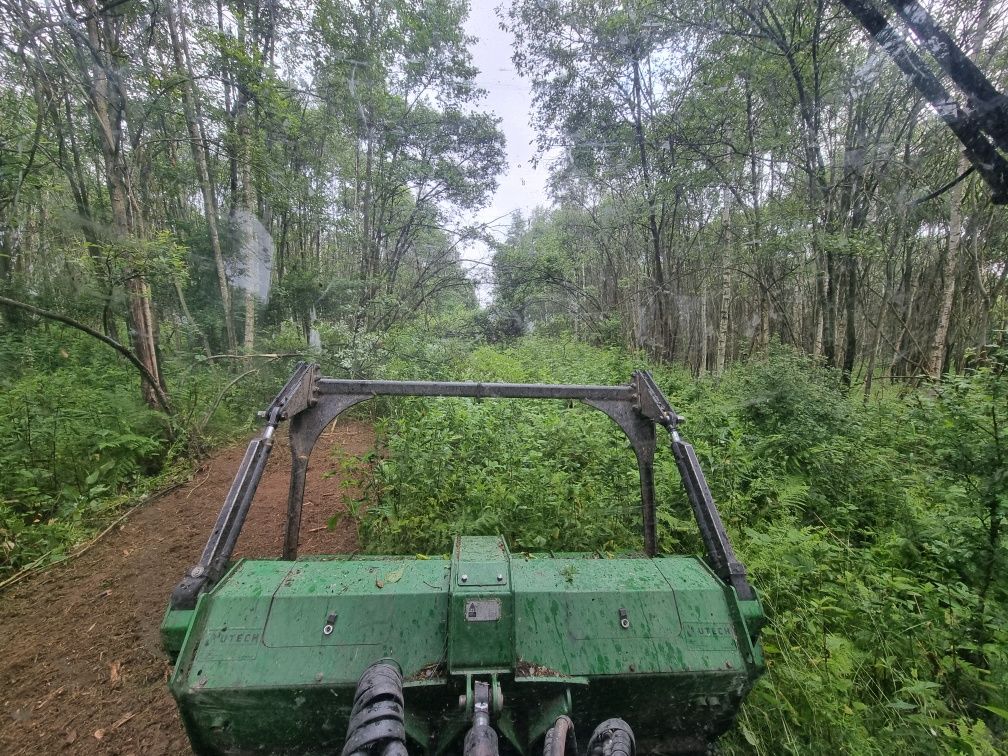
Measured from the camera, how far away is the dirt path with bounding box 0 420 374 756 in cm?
254

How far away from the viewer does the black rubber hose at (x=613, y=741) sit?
4.37ft

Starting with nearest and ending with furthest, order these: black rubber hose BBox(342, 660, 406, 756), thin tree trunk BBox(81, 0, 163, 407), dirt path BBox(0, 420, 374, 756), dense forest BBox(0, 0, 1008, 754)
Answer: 1. black rubber hose BBox(342, 660, 406, 756)
2. dirt path BBox(0, 420, 374, 756)
3. dense forest BBox(0, 0, 1008, 754)
4. thin tree trunk BBox(81, 0, 163, 407)

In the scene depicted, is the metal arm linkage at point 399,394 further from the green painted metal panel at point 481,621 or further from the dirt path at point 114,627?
the dirt path at point 114,627

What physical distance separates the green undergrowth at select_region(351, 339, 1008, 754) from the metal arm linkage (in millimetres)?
950

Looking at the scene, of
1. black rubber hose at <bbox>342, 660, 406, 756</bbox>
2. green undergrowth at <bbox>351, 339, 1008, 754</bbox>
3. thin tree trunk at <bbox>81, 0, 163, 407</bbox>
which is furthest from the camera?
thin tree trunk at <bbox>81, 0, 163, 407</bbox>

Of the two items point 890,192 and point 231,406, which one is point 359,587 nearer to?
point 231,406

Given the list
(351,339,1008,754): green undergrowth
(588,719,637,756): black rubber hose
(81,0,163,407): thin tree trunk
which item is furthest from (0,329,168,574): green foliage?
(588,719,637,756): black rubber hose

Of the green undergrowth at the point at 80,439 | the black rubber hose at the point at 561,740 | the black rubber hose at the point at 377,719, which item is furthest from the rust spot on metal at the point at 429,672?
the green undergrowth at the point at 80,439

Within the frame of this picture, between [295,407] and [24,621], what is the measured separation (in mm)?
3207

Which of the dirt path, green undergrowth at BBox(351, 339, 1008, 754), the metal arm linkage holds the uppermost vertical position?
the metal arm linkage

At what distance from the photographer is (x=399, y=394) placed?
248 centimetres

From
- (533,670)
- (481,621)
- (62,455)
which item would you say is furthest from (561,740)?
(62,455)

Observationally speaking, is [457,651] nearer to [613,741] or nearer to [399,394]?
[613,741]

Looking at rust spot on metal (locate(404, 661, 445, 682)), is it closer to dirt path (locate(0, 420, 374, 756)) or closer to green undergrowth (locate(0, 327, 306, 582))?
dirt path (locate(0, 420, 374, 756))
